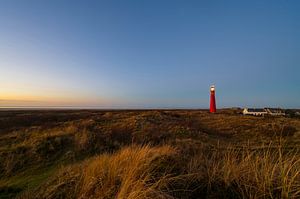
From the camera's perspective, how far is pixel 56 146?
12.1 m

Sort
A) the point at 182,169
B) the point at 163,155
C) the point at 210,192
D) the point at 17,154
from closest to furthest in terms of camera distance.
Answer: the point at 210,192, the point at 182,169, the point at 163,155, the point at 17,154

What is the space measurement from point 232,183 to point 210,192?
42 centimetres

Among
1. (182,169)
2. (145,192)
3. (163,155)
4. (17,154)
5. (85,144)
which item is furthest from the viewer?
(85,144)

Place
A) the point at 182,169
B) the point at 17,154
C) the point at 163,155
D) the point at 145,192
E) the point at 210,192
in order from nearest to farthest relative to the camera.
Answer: the point at 145,192, the point at 210,192, the point at 182,169, the point at 163,155, the point at 17,154

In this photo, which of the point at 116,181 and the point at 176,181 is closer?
the point at 176,181

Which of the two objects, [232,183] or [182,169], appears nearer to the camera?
[232,183]

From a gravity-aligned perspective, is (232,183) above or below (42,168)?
above

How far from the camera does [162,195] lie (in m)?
3.58

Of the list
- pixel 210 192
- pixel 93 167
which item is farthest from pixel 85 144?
pixel 210 192

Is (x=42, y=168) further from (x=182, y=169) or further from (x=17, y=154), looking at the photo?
(x=182, y=169)

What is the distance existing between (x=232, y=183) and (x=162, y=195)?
135 cm

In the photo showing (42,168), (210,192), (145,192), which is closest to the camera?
(145,192)

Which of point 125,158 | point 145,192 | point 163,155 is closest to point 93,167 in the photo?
point 125,158

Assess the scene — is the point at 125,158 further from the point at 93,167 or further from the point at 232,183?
the point at 232,183
